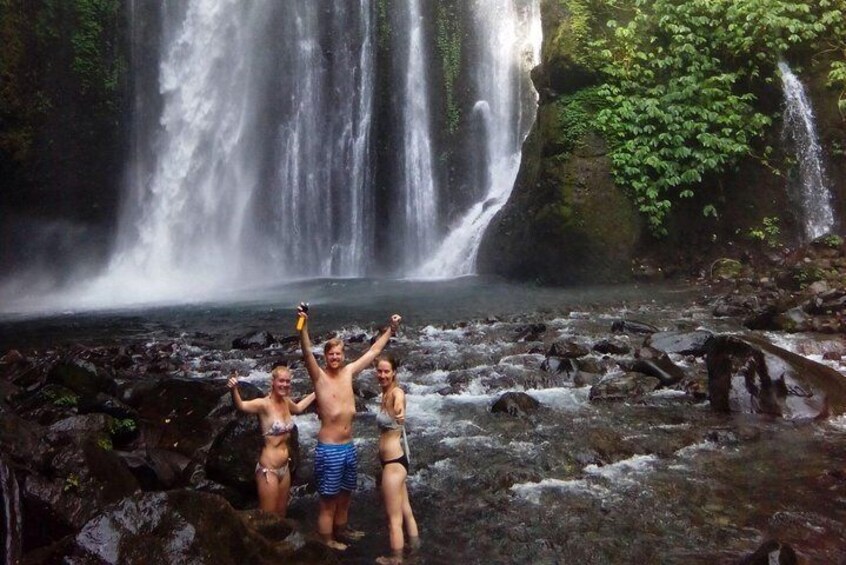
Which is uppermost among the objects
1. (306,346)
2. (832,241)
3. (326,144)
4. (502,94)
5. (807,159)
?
(502,94)

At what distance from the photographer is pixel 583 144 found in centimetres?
1881

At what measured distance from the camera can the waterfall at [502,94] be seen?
2617 centimetres

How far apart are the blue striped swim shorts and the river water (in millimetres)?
497

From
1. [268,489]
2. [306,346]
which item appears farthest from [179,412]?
[306,346]

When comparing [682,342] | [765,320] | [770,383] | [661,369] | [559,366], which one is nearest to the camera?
[770,383]

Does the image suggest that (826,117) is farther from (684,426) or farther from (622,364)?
(684,426)

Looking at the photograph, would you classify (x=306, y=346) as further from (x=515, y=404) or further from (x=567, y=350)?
(x=567, y=350)

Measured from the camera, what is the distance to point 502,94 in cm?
2719

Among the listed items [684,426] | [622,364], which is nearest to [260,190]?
[622,364]

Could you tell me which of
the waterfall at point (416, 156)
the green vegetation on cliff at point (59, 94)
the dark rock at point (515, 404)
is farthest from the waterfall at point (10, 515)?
the green vegetation on cliff at point (59, 94)

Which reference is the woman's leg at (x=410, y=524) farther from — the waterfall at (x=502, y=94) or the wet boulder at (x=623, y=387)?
the waterfall at (x=502, y=94)

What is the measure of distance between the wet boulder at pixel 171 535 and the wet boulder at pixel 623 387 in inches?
209

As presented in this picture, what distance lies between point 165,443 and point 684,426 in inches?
217

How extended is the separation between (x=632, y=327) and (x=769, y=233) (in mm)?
8348
